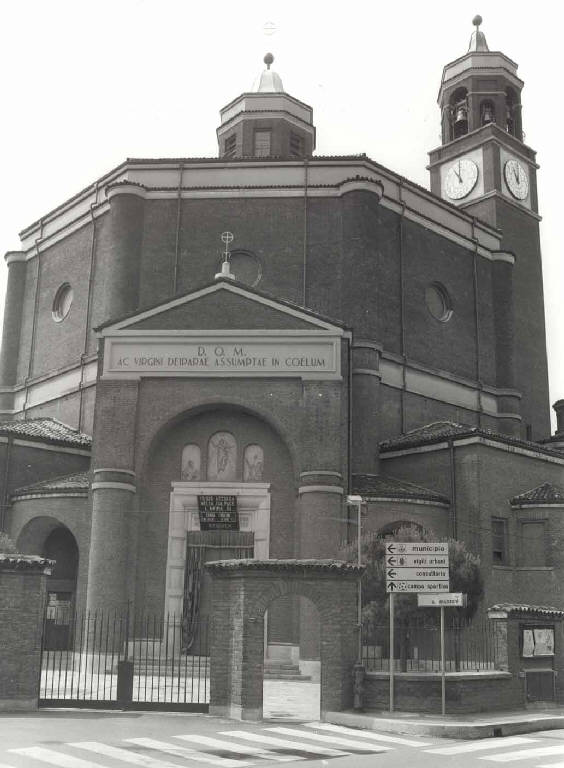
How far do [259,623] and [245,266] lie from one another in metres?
21.6

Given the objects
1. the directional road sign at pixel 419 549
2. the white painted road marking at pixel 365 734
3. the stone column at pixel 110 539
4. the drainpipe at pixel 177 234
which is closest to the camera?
the white painted road marking at pixel 365 734

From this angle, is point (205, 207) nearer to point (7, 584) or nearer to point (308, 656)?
point (308, 656)

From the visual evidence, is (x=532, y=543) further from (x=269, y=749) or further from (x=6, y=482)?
(x=269, y=749)

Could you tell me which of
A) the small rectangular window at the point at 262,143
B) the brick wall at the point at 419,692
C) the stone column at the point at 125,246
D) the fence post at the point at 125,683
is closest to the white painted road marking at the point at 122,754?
the fence post at the point at 125,683

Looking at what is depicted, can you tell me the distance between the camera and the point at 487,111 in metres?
48.2

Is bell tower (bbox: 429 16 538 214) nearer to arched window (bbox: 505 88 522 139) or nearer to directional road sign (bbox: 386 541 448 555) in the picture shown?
arched window (bbox: 505 88 522 139)

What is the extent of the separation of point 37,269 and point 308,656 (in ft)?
76.6

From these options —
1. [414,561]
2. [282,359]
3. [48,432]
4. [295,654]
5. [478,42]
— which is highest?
[478,42]

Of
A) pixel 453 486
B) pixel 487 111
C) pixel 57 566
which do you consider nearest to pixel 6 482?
pixel 57 566

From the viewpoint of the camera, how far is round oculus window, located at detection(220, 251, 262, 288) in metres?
38.5

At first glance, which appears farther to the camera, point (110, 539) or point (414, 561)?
point (110, 539)

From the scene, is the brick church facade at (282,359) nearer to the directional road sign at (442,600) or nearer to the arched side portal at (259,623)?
the directional road sign at (442,600)

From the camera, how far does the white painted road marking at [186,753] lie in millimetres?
13484

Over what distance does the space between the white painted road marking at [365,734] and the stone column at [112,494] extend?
40.5 ft
